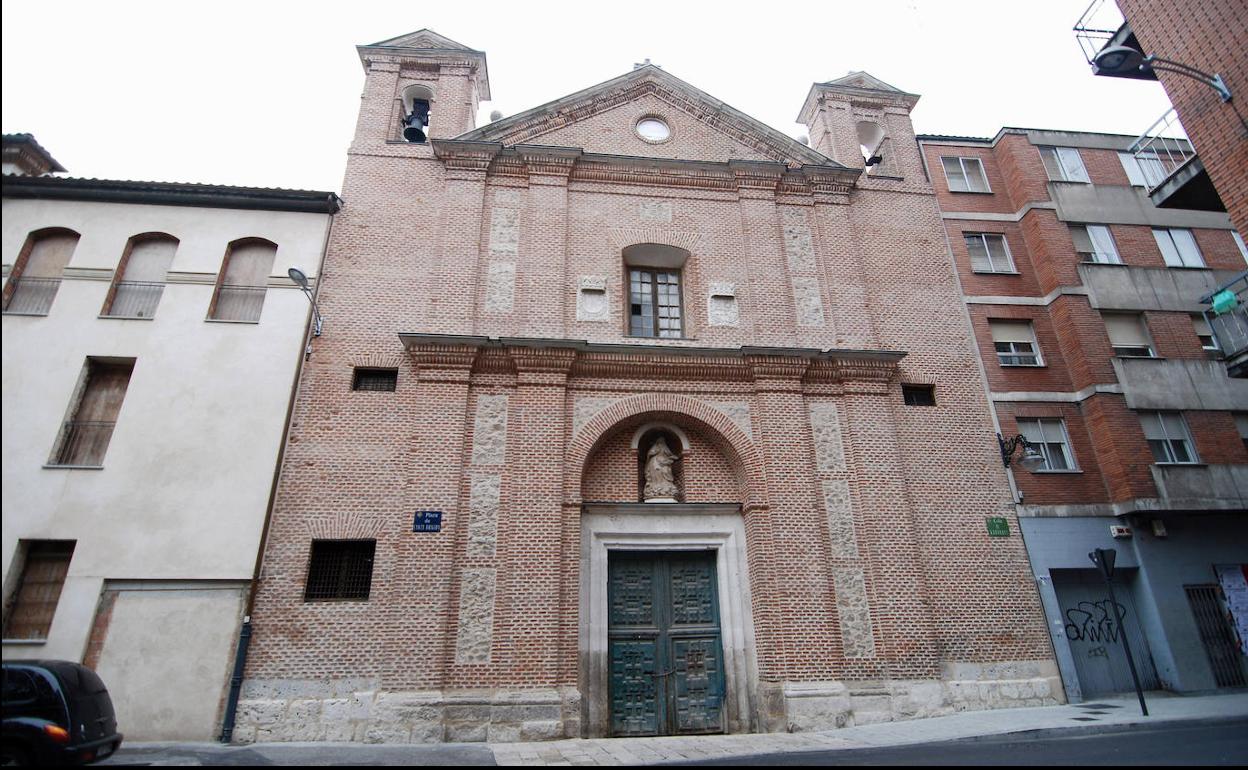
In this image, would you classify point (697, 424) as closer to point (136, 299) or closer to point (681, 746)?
point (681, 746)

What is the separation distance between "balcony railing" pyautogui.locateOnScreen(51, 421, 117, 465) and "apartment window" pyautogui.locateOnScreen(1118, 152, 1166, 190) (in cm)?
2376

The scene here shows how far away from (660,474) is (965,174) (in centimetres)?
1169

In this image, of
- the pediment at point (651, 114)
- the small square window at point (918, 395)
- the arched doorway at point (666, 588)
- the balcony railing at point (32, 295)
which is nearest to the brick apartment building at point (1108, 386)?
the small square window at point (918, 395)

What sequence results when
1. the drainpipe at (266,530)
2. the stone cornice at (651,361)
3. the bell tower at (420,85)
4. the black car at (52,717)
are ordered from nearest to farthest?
the black car at (52,717), the drainpipe at (266,530), the stone cornice at (651,361), the bell tower at (420,85)

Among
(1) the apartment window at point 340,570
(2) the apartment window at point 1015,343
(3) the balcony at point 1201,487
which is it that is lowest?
(1) the apartment window at point 340,570

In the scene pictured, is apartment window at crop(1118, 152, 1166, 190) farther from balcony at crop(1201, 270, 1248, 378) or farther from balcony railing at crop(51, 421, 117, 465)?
balcony railing at crop(51, 421, 117, 465)

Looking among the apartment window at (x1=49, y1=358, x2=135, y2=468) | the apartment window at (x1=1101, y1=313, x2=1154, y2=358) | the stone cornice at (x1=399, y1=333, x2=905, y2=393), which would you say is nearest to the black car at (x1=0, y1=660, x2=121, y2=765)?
the apartment window at (x1=49, y1=358, x2=135, y2=468)

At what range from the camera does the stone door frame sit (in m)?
12.1

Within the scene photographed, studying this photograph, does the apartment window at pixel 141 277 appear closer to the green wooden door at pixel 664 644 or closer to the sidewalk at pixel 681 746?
the sidewalk at pixel 681 746

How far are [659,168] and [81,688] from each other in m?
14.0

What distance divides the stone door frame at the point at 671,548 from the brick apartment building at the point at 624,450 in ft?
0.16

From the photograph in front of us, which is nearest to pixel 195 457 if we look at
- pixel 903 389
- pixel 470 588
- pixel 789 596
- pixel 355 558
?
pixel 355 558

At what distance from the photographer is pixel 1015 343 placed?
52.3 ft

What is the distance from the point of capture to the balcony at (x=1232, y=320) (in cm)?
1234
